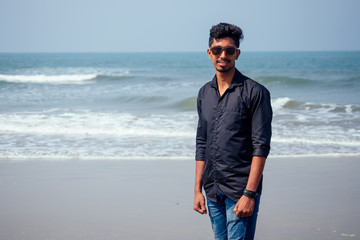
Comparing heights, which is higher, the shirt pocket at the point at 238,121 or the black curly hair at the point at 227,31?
the black curly hair at the point at 227,31

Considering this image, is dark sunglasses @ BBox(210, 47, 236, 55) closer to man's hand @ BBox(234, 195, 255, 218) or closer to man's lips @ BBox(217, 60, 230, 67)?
man's lips @ BBox(217, 60, 230, 67)

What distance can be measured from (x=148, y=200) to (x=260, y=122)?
12.0ft

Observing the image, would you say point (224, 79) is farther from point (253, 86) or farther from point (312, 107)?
point (312, 107)

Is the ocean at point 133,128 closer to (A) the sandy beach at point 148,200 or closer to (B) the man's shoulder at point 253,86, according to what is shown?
(A) the sandy beach at point 148,200

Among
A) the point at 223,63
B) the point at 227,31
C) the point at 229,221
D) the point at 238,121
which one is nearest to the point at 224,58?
the point at 223,63

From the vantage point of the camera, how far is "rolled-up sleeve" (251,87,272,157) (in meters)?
2.32

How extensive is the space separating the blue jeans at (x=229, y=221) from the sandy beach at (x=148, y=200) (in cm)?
207

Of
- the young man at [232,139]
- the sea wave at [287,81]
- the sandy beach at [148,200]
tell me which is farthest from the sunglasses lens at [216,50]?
→ the sea wave at [287,81]

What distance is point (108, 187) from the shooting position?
251 inches

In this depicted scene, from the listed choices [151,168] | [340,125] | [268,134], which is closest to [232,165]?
[268,134]

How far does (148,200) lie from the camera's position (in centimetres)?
573

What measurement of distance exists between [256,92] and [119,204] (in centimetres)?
370

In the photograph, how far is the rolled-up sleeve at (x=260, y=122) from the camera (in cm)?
232

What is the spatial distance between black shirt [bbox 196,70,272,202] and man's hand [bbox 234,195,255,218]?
50 millimetres
